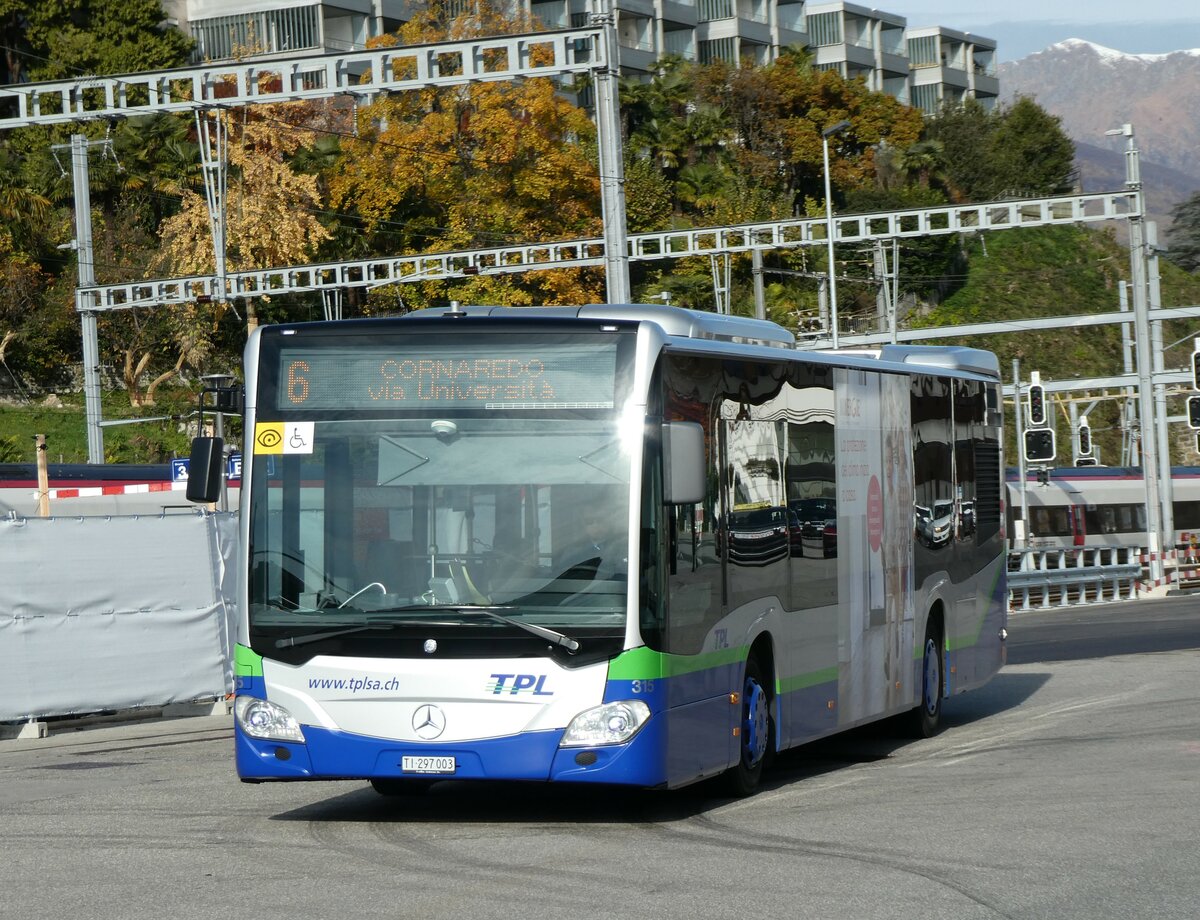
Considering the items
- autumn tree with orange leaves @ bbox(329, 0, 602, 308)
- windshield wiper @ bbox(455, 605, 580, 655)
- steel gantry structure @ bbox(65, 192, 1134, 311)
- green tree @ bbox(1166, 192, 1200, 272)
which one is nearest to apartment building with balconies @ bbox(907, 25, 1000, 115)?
green tree @ bbox(1166, 192, 1200, 272)

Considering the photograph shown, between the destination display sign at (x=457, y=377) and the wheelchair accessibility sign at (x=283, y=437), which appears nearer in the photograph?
the destination display sign at (x=457, y=377)

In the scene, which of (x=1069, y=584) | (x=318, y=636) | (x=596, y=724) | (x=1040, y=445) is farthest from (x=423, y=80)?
(x=1040, y=445)

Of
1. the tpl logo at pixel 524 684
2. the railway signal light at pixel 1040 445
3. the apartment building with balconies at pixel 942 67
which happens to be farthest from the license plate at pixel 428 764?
the apartment building with balconies at pixel 942 67

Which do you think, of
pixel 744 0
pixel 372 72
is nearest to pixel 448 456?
pixel 372 72

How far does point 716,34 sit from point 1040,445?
2194 inches

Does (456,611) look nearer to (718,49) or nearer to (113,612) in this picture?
(113,612)

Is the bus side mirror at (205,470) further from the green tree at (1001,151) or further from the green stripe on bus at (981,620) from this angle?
the green tree at (1001,151)

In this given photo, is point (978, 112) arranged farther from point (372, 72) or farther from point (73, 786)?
point (73, 786)

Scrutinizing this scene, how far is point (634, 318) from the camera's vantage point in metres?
10.7

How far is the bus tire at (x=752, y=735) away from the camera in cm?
1158

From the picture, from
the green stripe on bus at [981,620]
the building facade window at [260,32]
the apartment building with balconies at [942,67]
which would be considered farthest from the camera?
the apartment building with balconies at [942,67]

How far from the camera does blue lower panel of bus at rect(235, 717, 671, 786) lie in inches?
400

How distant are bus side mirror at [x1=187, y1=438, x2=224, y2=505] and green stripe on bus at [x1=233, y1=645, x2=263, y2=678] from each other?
82cm

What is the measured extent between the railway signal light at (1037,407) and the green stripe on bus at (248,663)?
3529cm
